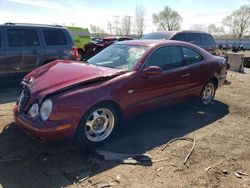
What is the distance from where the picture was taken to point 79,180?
10.3ft

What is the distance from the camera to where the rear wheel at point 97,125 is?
147 inches

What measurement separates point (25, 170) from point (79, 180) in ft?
2.43

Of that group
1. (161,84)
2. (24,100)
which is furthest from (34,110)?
(161,84)

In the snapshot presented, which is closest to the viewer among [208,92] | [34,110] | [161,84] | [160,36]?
[34,110]

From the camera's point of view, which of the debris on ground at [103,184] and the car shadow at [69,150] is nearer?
the debris on ground at [103,184]

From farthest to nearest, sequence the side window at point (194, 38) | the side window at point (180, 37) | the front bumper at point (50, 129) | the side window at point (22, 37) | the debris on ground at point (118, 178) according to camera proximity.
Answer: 1. the side window at point (194, 38)
2. the side window at point (180, 37)
3. the side window at point (22, 37)
4. the front bumper at point (50, 129)
5. the debris on ground at point (118, 178)

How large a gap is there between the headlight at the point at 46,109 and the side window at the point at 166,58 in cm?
190

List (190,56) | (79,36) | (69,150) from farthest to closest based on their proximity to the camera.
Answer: (79,36) < (190,56) < (69,150)

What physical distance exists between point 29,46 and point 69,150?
15.6 feet

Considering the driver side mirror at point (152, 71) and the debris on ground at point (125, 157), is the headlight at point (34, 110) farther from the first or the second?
the driver side mirror at point (152, 71)

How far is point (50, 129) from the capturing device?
3.39 metres

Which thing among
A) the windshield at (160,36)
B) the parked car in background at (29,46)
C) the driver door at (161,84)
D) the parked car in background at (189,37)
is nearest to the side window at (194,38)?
the parked car in background at (189,37)

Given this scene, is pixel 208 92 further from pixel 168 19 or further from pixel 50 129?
pixel 168 19

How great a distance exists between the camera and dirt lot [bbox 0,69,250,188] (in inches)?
125
